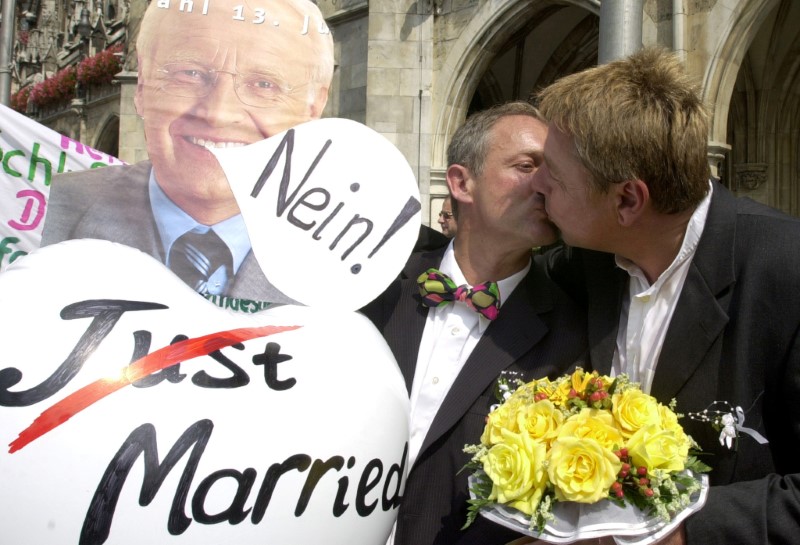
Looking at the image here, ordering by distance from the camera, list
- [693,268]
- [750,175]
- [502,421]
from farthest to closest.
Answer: [750,175] < [693,268] < [502,421]

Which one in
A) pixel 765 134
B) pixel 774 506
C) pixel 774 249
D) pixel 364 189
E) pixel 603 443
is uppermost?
pixel 765 134

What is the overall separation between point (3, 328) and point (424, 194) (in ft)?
28.1

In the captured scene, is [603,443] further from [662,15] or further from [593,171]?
[662,15]

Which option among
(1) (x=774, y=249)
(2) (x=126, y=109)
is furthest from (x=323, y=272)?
(2) (x=126, y=109)

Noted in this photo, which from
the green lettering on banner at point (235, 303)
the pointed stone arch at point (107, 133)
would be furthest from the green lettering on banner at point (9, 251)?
the pointed stone arch at point (107, 133)

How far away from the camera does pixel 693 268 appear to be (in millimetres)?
1585

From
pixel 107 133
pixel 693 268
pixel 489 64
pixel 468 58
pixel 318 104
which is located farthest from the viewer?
pixel 107 133

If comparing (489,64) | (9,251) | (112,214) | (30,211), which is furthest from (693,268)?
(489,64)

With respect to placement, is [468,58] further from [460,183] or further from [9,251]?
[460,183]

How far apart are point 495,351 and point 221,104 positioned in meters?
0.86

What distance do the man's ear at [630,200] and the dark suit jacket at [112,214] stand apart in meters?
0.73

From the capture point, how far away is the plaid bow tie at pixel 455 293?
1.94 metres

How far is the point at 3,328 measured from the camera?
1216 millimetres

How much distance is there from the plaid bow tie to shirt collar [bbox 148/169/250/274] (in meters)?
0.57
